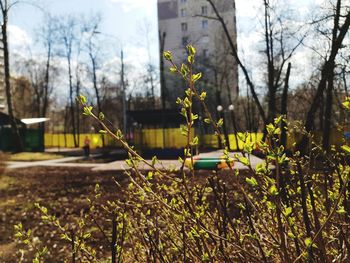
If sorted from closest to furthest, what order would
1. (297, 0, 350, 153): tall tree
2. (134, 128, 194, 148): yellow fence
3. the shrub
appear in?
the shrub → (297, 0, 350, 153): tall tree → (134, 128, 194, 148): yellow fence

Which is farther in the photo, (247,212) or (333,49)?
(333,49)

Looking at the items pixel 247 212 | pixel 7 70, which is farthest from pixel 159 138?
pixel 247 212

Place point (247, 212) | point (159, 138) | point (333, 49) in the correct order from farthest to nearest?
point (159, 138), point (333, 49), point (247, 212)

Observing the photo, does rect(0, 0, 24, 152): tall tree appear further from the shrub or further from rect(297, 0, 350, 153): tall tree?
the shrub

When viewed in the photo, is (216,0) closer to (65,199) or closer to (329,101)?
(329,101)

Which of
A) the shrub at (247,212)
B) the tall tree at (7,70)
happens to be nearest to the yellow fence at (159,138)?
the tall tree at (7,70)

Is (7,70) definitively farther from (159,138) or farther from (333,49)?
(333,49)

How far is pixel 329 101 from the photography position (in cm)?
2144

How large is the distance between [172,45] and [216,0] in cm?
3539

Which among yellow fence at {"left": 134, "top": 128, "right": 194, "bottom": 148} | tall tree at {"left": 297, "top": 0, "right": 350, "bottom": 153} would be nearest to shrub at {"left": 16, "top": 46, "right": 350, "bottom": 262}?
tall tree at {"left": 297, "top": 0, "right": 350, "bottom": 153}

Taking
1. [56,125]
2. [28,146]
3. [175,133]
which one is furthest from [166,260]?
[56,125]

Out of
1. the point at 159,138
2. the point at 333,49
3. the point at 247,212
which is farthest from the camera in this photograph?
the point at 159,138

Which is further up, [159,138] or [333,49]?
[333,49]

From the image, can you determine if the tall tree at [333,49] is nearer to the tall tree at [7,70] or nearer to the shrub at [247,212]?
the shrub at [247,212]
